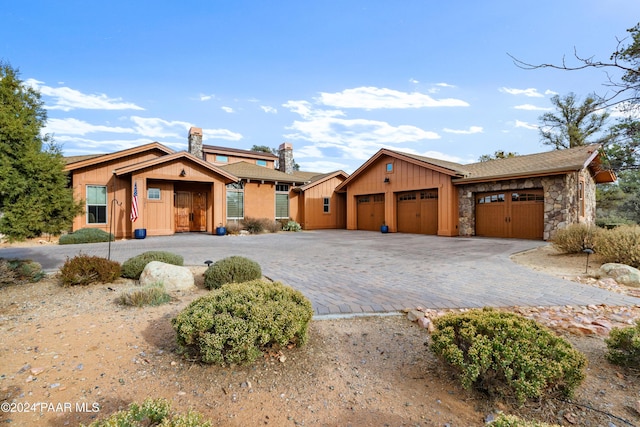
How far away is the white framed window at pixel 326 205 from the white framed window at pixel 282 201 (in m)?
2.59

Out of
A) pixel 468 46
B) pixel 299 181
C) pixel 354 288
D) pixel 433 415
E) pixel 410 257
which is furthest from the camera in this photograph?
pixel 299 181

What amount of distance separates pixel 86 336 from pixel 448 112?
1440 cm

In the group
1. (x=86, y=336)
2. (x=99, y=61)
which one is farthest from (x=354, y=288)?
(x=99, y=61)

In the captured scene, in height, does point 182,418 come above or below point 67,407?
above

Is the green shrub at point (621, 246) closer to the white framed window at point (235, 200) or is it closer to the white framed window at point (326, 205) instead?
the white framed window at point (326, 205)

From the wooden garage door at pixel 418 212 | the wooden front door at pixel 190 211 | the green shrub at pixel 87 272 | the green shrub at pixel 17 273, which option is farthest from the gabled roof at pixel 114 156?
the wooden garage door at pixel 418 212

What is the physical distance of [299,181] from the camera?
61.8 ft

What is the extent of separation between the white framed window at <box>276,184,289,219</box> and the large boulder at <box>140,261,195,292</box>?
13774 millimetres

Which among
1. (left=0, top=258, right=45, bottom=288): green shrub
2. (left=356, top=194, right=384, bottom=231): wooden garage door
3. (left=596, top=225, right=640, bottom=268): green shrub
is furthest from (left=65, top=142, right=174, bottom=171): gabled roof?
(left=596, top=225, right=640, bottom=268): green shrub

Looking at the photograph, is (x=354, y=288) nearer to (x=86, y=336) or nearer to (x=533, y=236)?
(x=86, y=336)

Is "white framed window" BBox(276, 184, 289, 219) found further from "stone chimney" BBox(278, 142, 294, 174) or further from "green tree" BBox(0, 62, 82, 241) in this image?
"green tree" BBox(0, 62, 82, 241)

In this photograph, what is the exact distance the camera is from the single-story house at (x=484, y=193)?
11625mm

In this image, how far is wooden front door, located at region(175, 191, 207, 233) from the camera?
15906mm

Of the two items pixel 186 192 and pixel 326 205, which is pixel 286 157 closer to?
pixel 326 205
